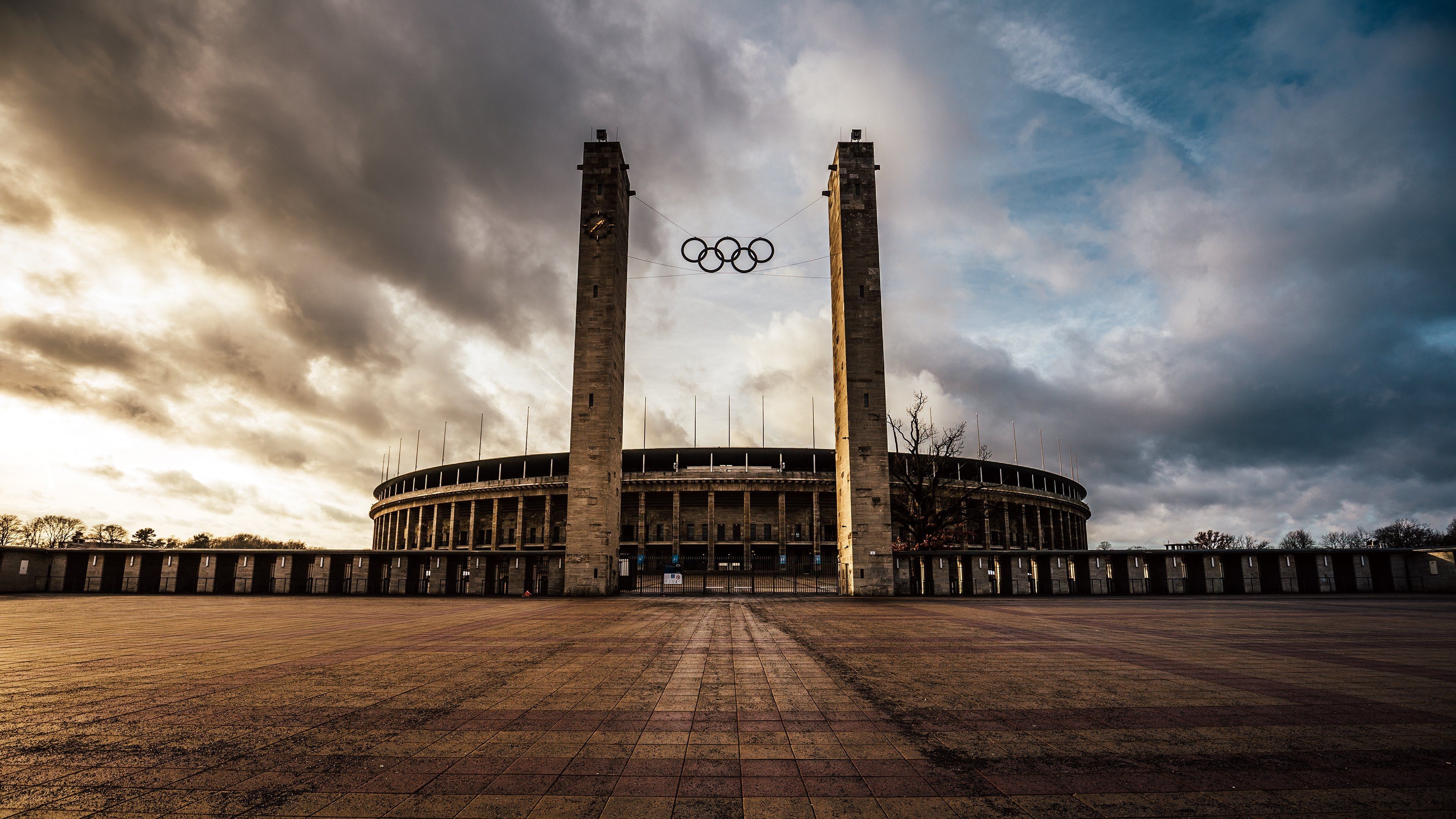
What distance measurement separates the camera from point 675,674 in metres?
11.9

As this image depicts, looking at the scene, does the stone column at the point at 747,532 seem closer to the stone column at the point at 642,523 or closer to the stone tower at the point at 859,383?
the stone column at the point at 642,523

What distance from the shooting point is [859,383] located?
41.6 m

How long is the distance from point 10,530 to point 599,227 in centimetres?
9531

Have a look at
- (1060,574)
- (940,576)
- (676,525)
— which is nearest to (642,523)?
(676,525)

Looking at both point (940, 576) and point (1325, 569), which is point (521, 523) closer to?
point (940, 576)

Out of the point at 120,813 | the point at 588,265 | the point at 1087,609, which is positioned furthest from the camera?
the point at 588,265

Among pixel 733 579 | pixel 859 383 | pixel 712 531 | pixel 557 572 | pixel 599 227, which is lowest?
→ pixel 733 579

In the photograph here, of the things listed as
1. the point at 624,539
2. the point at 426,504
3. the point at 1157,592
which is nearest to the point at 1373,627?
the point at 1157,592

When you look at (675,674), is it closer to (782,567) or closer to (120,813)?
(120,813)

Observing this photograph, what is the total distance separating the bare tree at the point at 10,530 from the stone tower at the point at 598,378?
292 ft

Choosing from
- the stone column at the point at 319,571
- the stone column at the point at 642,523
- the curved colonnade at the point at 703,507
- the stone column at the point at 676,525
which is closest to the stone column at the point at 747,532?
the curved colonnade at the point at 703,507

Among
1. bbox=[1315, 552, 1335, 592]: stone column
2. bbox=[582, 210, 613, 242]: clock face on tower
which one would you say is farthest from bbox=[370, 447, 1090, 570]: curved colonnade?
bbox=[582, 210, 613, 242]: clock face on tower

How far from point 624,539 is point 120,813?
76.5 m

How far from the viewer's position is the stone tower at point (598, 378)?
39.9 meters
